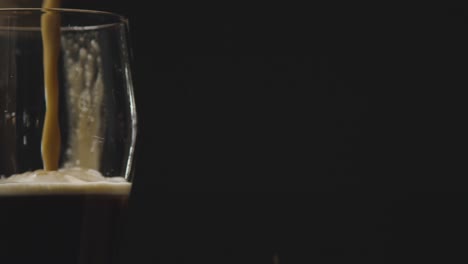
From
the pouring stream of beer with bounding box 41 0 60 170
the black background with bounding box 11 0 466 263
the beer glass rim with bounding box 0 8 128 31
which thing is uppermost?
the beer glass rim with bounding box 0 8 128 31

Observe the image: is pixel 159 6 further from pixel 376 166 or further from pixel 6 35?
pixel 6 35

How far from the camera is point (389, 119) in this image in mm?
1779

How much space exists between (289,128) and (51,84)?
1.20 meters

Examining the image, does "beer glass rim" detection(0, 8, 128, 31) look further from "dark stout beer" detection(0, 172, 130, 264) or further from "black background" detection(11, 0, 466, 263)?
"black background" detection(11, 0, 466, 263)

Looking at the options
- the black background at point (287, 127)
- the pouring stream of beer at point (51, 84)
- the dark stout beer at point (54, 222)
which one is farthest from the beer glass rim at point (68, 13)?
the black background at point (287, 127)

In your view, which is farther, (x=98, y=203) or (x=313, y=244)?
Answer: (x=313, y=244)

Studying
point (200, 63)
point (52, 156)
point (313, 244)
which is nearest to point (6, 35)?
point (52, 156)

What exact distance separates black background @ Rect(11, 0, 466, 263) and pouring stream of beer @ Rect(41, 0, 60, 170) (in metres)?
1.12

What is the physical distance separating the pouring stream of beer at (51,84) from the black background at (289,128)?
1.12 meters

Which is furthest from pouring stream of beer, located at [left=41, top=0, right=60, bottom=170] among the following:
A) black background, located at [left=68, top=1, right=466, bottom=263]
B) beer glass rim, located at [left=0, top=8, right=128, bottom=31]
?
black background, located at [left=68, top=1, right=466, bottom=263]

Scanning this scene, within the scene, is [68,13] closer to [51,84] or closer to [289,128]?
[51,84]

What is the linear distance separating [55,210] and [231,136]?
46.1 inches

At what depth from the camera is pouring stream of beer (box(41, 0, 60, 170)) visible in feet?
1.83

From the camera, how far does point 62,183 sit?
22.6 inches
